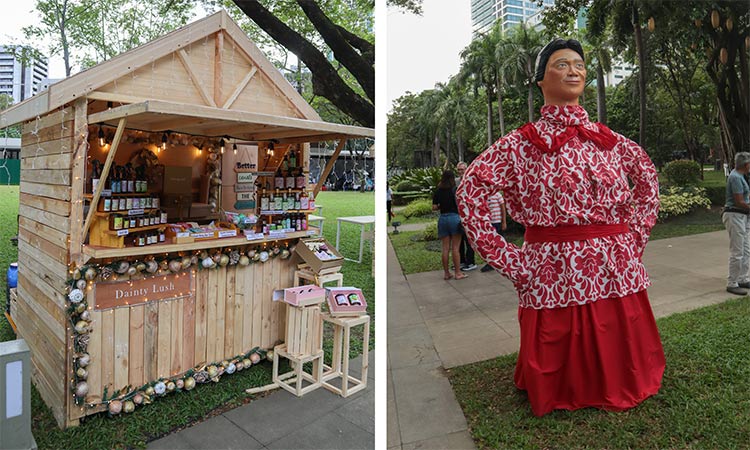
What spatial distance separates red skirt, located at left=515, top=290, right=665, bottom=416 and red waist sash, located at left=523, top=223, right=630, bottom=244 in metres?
0.32

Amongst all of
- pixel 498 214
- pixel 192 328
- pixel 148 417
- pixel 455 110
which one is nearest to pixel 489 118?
pixel 455 110

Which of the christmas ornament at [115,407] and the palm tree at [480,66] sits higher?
the palm tree at [480,66]

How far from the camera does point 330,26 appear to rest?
16.3 ft

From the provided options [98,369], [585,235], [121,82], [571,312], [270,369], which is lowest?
[270,369]

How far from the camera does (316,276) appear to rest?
3.69 metres

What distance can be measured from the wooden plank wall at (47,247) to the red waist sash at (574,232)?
2.50m

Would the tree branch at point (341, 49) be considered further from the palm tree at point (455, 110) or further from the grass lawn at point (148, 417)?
the grass lawn at point (148, 417)

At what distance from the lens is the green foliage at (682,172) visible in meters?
3.04

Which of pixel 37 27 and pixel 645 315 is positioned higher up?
pixel 37 27

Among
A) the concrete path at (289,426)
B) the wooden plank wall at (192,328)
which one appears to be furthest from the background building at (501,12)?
the concrete path at (289,426)

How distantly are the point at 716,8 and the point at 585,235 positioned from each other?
7.23ft

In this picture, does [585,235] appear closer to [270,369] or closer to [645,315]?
[645,315]

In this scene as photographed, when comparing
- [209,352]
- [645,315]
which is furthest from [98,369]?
[645,315]

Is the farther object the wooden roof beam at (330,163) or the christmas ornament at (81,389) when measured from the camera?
the wooden roof beam at (330,163)
